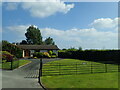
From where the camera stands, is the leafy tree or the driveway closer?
the driveway

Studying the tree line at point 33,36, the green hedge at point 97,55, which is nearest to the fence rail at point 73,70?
the green hedge at point 97,55

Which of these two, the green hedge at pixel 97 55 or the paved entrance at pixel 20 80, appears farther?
Result: the green hedge at pixel 97 55

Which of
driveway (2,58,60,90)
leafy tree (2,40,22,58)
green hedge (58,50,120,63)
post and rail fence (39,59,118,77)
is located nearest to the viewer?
driveway (2,58,60,90)

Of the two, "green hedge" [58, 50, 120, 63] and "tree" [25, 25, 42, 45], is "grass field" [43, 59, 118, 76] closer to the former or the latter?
"green hedge" [58, 50, 120, 63]

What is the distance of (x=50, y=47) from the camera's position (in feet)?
212

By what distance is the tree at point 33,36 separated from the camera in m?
89.0

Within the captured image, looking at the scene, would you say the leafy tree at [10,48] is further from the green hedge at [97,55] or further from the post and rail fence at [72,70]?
the post and rail fence at [72,70]

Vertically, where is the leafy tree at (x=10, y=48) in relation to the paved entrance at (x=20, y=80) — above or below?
above

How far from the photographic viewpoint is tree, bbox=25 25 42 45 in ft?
292

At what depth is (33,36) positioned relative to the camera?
8850cm

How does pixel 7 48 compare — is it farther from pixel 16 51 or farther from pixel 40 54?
pixel 40 54

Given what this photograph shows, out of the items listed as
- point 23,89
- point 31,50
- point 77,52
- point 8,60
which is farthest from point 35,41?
point 23,89

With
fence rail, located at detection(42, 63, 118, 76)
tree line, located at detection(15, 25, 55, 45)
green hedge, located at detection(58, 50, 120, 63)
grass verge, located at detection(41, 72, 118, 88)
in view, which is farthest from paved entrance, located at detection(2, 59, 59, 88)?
tree line, located at detection(15, 25, 55, 45)

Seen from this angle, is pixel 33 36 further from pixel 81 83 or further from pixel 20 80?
pixel 81 83
